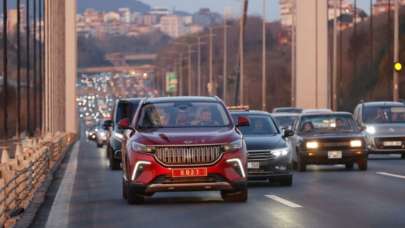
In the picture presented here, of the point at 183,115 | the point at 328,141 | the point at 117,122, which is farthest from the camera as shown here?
the point at 117,122

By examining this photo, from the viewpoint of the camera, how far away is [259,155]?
1136 inches

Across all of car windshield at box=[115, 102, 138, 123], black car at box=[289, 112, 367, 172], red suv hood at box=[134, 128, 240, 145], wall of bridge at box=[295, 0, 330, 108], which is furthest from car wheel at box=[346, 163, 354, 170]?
wall of bridge at box=[295, 0, 330, 108]

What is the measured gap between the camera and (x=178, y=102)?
24.5 meters

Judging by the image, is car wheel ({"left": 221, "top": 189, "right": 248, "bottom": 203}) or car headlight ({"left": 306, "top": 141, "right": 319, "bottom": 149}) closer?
car wheel ({"left": 221, "top": 189, "right": 248, "bottom": 203})

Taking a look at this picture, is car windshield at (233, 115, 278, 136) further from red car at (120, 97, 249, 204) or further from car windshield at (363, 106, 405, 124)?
car windshield at (363, 106, 405, 124)

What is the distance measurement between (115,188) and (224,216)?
955cm

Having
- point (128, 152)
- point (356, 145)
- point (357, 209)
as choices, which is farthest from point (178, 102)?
point (356, 145)

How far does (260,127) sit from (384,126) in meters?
14.4

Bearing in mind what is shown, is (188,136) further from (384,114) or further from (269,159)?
(384,114)

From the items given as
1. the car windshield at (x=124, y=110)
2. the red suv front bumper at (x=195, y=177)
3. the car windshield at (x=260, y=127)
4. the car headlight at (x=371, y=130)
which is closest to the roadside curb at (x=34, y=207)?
the red suv front bumper at (x=195, y=177)

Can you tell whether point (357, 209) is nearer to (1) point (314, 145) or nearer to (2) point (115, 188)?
(2) point (115, 188)

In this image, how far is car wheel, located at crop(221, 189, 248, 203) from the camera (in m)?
23.4

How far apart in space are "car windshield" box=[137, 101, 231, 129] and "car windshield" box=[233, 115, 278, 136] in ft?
19.5

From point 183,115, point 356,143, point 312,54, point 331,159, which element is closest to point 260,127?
point 356,143
